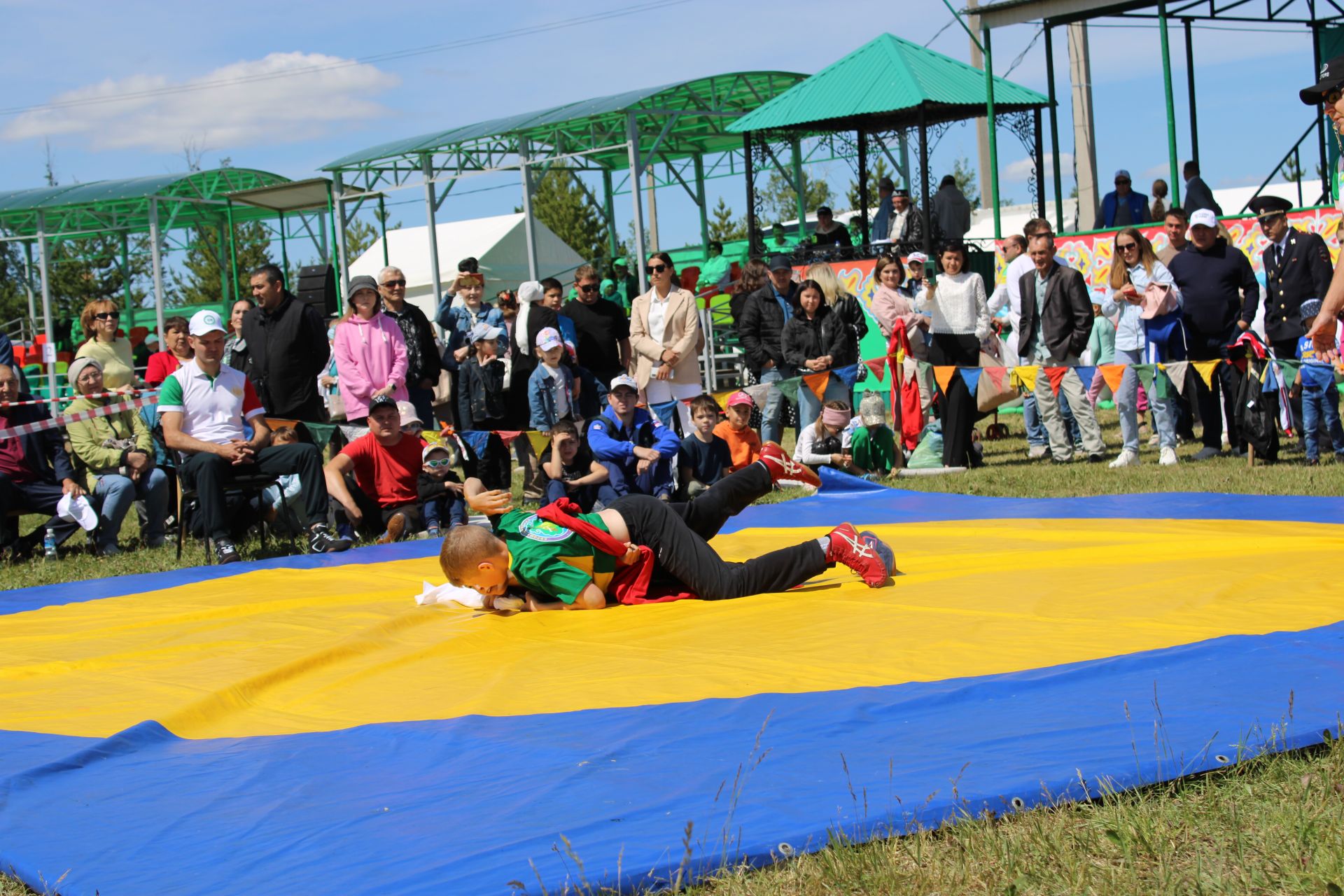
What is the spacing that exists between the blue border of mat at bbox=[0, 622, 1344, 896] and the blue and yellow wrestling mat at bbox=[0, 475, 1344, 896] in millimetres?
10

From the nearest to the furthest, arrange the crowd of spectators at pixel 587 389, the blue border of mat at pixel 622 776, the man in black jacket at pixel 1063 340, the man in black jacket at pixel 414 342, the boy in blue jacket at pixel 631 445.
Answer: the blue border of mat at pixel 622 776 → the crowd of spectators at pixel 587 389 → the boy in blue jacket at pixel 631 445 → the man in black jacket at pixel 414 342 → the man in black jacket at pixel 1063 340

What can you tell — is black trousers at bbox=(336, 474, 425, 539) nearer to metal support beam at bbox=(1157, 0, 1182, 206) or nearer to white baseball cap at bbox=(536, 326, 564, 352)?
white baseball cap at bbox=(536, 326, 564, 352)

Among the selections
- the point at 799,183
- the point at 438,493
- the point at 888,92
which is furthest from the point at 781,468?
the point at 799,183

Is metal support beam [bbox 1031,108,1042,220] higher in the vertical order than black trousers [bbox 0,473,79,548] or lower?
higher

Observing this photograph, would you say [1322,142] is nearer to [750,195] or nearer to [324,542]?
[750,195]

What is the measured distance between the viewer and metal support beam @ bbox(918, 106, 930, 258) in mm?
16250

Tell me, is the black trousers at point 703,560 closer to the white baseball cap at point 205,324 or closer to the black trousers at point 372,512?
the black trousers at point 372,512

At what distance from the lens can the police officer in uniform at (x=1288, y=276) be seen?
970 centimetres

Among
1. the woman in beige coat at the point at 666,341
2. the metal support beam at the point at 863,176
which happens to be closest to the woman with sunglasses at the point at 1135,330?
the woman in beige coat at the point at 666,341

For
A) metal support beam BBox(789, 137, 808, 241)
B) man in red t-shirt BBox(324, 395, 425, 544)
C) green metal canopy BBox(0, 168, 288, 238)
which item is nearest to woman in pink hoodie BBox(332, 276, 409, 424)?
man in red t-shirt BBox(324, 395, 425, 544)

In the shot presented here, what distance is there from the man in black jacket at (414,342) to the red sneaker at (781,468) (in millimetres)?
4210

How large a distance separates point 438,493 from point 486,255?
806 inches

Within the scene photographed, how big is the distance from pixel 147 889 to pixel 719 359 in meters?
16.7

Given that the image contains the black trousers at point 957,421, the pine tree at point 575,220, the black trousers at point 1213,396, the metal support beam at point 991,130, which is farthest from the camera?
the pine tree at point 575,220
